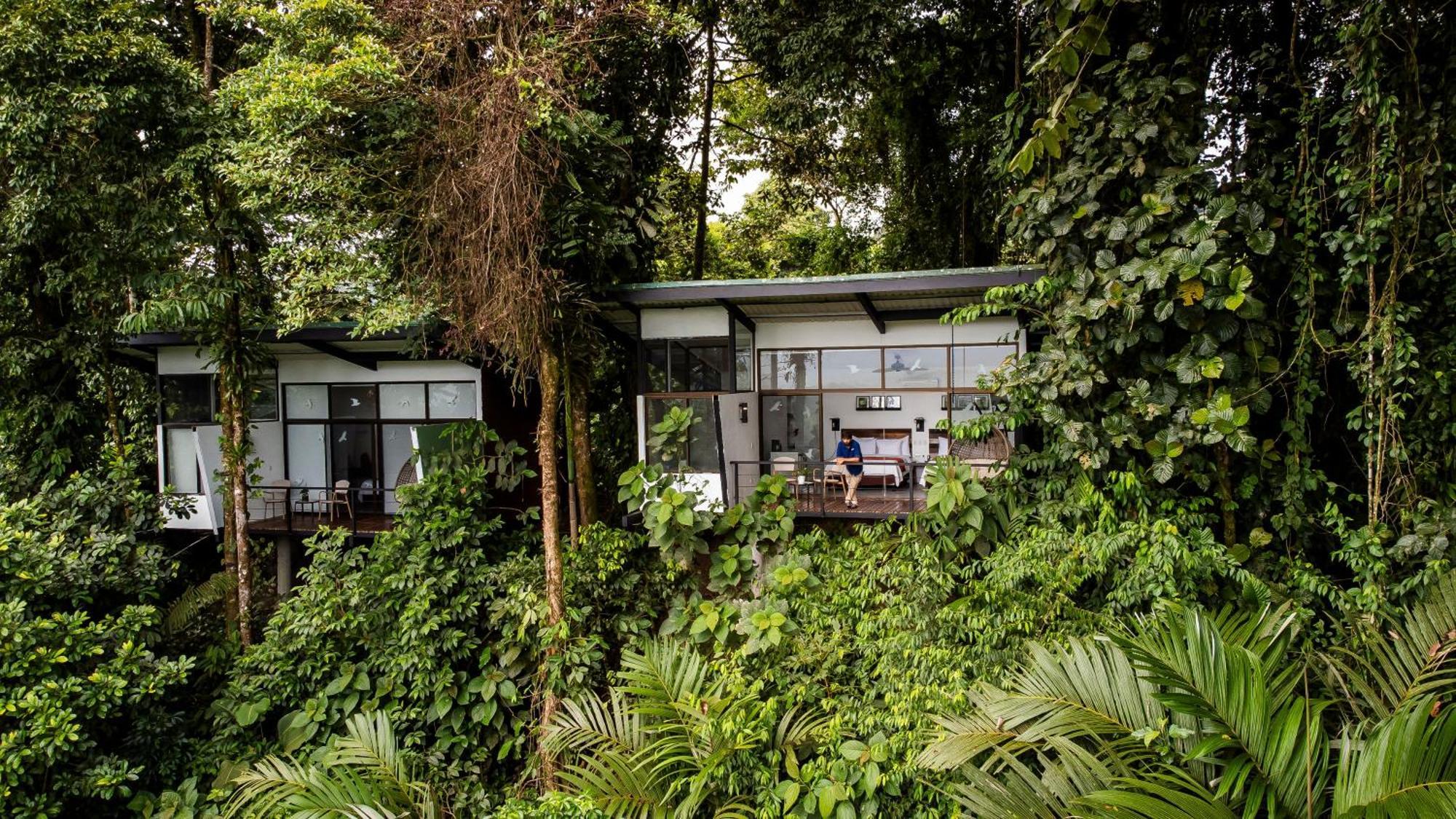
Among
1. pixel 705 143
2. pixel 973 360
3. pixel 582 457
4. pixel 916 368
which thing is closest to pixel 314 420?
pixel 582 457

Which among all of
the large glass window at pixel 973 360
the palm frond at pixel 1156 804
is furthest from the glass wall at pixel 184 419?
the palm frond at pixel 1156 804

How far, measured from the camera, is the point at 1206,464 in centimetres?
481

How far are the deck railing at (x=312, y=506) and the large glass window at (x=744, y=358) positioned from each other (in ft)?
15.3

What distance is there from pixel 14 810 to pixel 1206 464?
8636 millimetres

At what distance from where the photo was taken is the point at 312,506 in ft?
29.6

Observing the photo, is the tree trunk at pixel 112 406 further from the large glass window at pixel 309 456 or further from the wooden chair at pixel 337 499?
the wooden chair at pixel 337 499

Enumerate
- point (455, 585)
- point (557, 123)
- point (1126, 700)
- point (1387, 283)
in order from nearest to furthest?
1. point (1126, 700)
2. point (1387, 283)
3. point (557, 123)
4. point (455, 585)

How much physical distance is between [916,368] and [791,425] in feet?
5.67

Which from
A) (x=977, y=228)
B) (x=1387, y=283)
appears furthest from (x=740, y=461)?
(x=977, y=228)

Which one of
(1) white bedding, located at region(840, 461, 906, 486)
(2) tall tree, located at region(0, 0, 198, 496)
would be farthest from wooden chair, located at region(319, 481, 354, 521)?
(1) white bedding, located at region(840, 461, 906, 486)

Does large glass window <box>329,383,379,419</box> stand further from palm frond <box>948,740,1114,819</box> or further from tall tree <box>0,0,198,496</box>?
palm frond <box>948,740,1114,819</box>

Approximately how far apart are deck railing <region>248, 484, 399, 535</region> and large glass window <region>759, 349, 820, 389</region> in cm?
496

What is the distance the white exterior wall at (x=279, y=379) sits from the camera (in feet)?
27.3

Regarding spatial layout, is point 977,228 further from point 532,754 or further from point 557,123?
point 532,754
